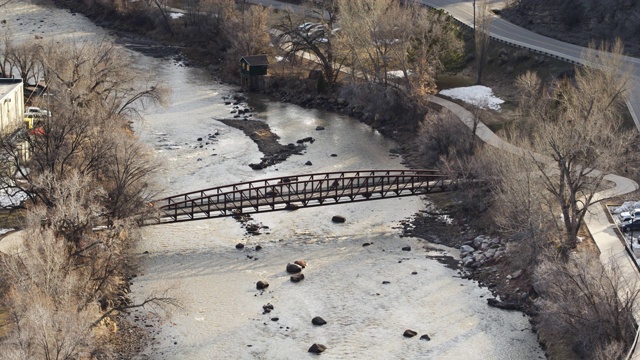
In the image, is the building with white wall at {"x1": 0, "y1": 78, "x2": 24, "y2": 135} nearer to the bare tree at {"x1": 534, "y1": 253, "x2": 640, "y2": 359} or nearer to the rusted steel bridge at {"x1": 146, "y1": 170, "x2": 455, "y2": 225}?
the rusted steel bridge at {"x1": 146, "y1": 170, "x2": 455, "y2": 225}

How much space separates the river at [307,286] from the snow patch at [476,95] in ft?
29.7

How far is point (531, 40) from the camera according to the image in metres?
78.4

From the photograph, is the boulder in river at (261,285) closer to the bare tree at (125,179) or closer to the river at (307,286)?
the river at (307,286)

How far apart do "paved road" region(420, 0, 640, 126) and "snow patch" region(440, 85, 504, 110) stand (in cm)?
657

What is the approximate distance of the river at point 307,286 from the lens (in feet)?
129

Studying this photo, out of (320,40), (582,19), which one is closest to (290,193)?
(320,40)

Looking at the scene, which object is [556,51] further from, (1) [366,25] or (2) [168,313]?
(2) [168,313]

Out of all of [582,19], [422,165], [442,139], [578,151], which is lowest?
[422,165]

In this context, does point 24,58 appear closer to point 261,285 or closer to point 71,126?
point 71,126

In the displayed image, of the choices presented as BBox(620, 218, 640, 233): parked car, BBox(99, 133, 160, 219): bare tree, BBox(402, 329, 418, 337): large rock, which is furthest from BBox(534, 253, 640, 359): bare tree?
BBox(99, 133, 160, 219): bare tree

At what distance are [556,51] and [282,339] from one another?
1702 inches

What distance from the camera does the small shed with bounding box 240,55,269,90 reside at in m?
77.9

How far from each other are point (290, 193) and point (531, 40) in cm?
3524

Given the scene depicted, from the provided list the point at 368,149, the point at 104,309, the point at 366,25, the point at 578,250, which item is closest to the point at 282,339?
the point at 104,309
